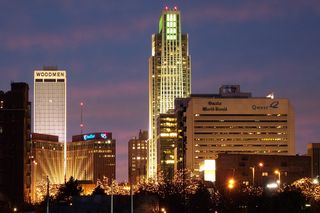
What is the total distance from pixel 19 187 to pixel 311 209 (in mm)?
92390

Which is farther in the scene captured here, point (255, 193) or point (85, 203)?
point (255, 193)

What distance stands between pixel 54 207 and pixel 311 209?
118ft

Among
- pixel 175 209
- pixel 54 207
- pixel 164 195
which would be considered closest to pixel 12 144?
pixel 164 195

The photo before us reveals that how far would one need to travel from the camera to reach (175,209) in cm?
14050

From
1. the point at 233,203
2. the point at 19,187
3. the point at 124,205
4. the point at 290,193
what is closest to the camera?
the point at 124,205

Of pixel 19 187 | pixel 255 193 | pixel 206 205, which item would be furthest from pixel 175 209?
pixel 19 187

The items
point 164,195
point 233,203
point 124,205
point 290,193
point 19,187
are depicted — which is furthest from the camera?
point 19,187

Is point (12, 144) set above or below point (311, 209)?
above

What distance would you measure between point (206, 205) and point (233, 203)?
5515 mm

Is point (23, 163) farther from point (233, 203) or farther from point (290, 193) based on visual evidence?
point (290, 193)

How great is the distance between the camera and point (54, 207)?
119m

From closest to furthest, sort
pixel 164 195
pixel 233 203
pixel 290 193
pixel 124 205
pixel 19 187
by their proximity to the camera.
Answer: pixel 124 205, pixel 290 193, pixel 233 203, pixel 164 195, pixel 19 187

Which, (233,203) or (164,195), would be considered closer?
(233,203)

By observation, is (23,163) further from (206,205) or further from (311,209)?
(311,209)
